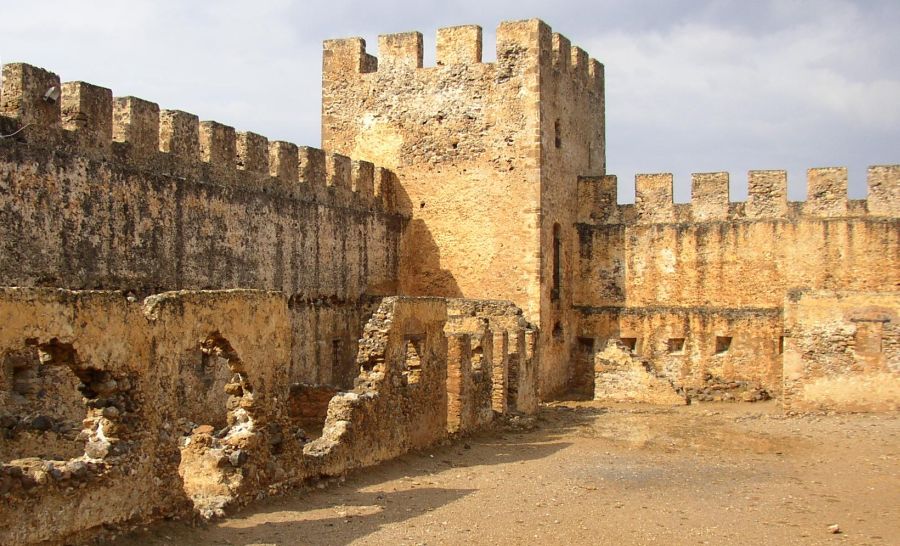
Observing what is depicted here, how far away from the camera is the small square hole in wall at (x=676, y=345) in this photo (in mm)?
23578

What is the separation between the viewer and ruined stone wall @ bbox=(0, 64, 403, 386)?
13500 millimetres

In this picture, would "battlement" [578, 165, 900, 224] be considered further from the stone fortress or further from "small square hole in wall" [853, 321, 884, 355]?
"small square hole in wall" [853, 321, 884, 355]

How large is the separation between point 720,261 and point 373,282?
296 inches

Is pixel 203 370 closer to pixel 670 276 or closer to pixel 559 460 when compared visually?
pixel 559 460

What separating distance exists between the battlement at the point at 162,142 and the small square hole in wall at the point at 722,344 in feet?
26.5

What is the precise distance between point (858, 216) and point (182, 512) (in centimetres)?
1706

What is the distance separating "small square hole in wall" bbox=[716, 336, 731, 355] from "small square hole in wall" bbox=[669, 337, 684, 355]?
756 mm

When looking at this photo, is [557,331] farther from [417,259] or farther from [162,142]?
[162,142]

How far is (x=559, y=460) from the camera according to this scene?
14.7m

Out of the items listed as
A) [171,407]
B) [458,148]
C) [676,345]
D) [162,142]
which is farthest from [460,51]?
[171,407]

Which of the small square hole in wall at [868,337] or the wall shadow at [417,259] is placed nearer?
the small square hole in wall at [868,337]

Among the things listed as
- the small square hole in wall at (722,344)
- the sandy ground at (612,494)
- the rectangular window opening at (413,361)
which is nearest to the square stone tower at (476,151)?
the small square hole in wall at (722,344)

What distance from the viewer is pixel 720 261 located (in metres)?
23.4

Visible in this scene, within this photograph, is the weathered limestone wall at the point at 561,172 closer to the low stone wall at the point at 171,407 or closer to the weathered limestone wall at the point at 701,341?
the weathered limestone wall at the point at 701,341
